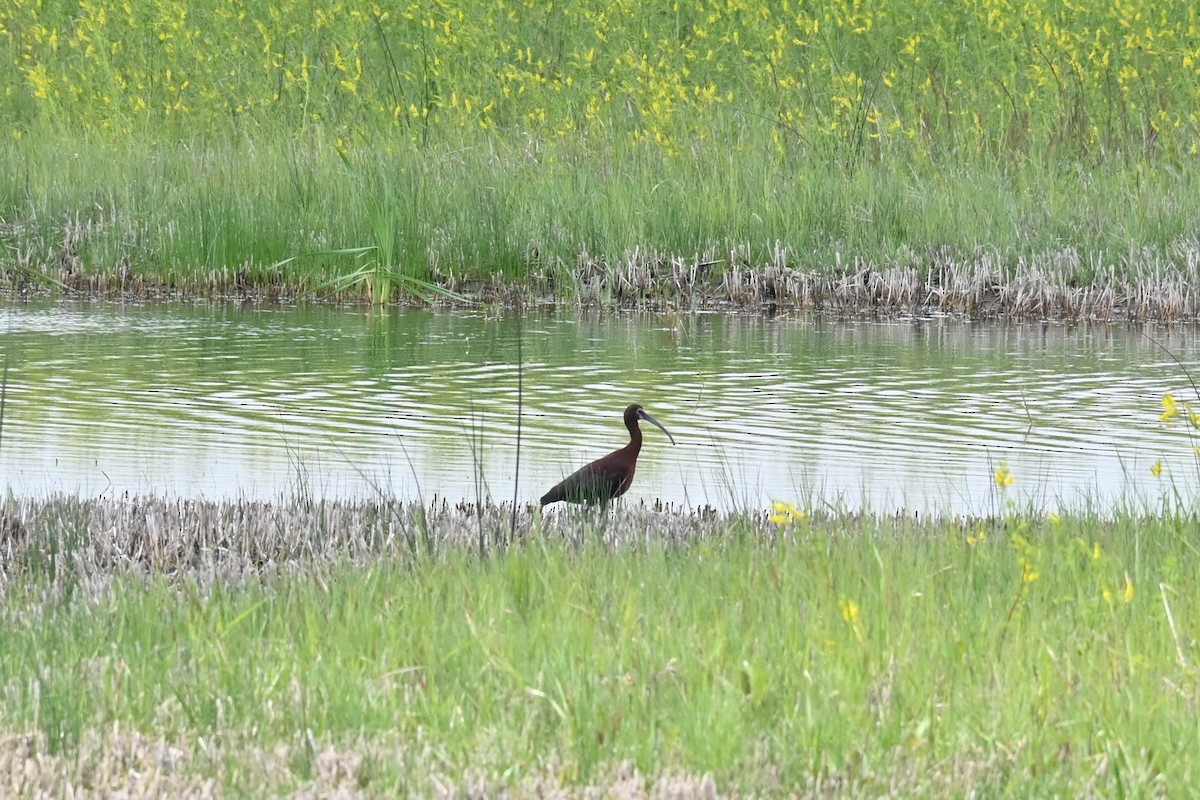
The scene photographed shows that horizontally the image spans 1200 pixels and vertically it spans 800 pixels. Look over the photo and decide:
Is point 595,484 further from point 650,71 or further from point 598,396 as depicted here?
point 650,71

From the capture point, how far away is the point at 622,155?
14.8m

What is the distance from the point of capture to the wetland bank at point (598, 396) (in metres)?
3.66

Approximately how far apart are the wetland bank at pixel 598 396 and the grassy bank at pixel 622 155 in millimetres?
55

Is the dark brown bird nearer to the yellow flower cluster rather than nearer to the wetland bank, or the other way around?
Result: the wetland bank

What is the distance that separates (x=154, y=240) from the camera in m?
13.8

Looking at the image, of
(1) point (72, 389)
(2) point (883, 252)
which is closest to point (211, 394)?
(1) point (72, 389)

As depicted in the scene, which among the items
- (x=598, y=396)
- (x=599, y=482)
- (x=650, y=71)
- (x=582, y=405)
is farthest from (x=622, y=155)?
(x=599, y=482)

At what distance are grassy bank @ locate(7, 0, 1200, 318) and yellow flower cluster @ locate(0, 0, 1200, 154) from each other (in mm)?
41

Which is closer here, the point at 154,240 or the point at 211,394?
the point at 211,394

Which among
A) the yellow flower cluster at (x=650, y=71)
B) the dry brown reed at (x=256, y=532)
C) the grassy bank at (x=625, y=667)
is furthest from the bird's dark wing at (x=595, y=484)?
the yellow flower cluster at (x=650, y=71)

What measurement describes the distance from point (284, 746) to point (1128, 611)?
2.13 metres

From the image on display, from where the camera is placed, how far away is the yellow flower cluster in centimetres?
1542

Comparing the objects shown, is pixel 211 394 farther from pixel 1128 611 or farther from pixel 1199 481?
pixel 1128 611

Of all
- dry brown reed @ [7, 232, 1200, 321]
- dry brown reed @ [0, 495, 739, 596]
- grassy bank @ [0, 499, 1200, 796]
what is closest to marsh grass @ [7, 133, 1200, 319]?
dry brown reed @ [7, 232, 1200, 321]
